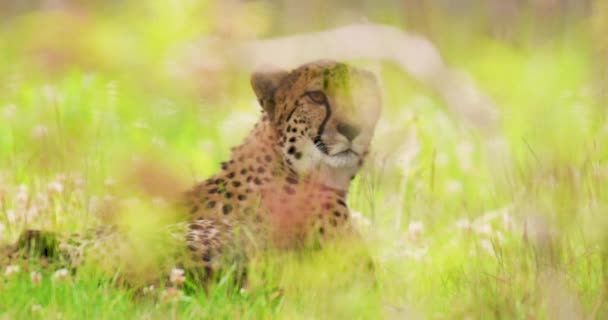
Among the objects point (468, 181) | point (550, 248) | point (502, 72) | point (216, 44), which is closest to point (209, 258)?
point (216, 44)

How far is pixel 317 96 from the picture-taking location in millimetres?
4785

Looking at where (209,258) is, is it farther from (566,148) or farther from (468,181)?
(468,181)

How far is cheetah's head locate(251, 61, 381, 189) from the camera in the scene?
15.6 ft

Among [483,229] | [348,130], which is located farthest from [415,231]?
[348,130]

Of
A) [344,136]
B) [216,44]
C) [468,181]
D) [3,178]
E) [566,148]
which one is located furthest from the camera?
[468,181]

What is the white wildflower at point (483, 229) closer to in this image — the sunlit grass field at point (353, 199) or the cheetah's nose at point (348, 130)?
the sunlit grass field at point (353, 199)

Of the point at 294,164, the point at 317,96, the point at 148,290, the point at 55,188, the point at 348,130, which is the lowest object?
the point at 148,290

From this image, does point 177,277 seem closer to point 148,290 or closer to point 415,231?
point 148,290

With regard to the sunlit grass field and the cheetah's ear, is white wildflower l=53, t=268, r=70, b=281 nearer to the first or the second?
the sunlit grass field

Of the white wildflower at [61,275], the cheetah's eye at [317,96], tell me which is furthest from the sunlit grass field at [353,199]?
the cheetah's eye at [317,96]

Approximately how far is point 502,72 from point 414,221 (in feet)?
6.31

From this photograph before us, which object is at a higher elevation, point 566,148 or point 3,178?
point 566,148

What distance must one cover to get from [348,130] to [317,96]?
0.64 ft

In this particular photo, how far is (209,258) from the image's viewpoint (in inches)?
174
